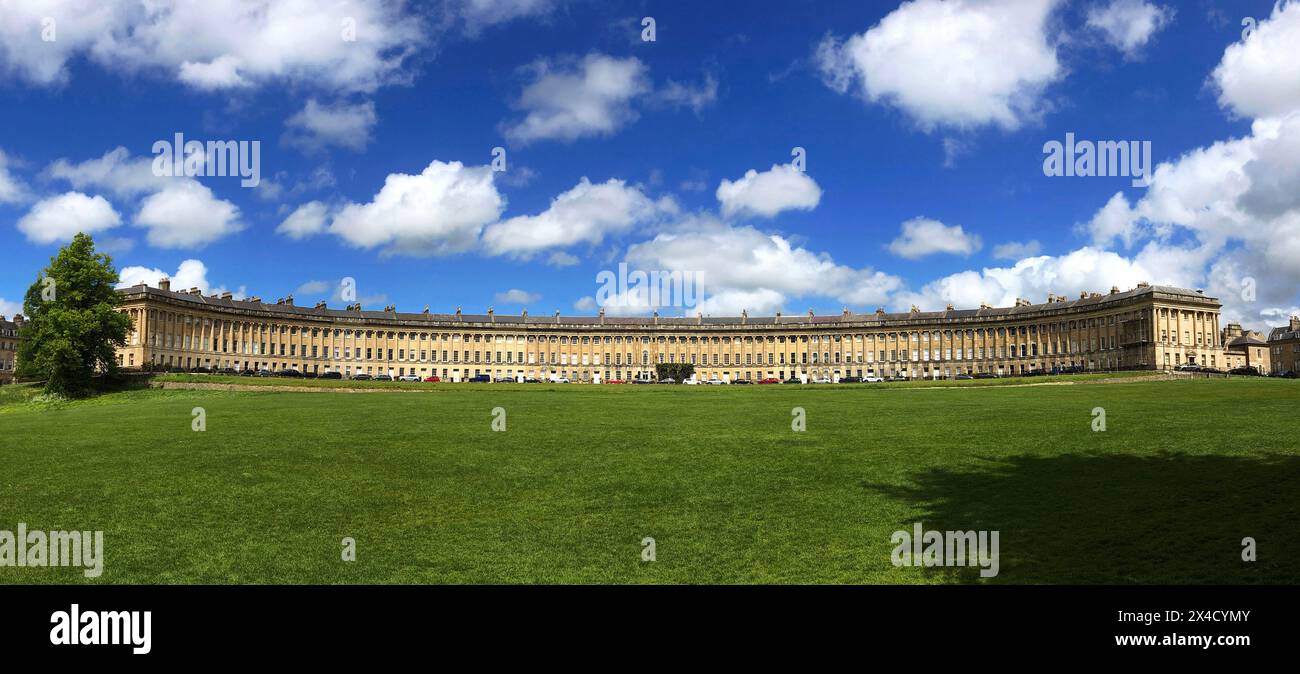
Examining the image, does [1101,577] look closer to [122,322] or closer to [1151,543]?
[1151,543]

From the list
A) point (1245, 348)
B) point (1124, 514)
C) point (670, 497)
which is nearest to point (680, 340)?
point (1245, 348)

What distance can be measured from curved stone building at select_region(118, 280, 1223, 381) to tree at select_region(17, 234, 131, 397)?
5145cm

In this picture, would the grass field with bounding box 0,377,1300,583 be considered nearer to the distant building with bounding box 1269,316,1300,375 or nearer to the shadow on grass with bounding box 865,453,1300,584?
the shadow on grass with bounding box 865,453,1300,584

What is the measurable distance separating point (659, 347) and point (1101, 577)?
159910 mm

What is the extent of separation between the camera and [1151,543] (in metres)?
13.3

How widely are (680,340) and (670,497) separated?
15304cm

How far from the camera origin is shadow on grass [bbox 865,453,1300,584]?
12117mm

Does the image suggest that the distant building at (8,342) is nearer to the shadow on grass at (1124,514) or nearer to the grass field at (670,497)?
the grass field at (670,497)

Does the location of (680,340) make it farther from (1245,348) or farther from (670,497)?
(670,497)

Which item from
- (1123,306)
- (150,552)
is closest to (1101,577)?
(150,552)

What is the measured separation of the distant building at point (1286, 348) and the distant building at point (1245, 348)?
1.96 meters

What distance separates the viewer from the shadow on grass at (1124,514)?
1212 cm
